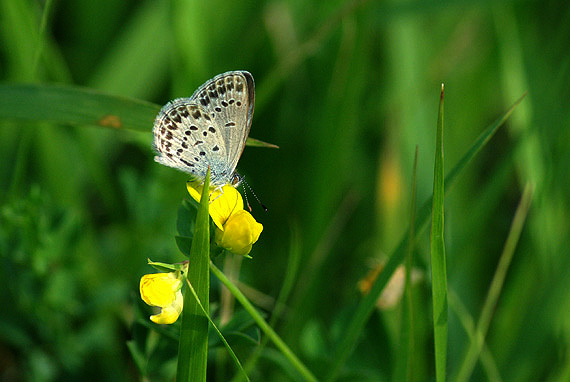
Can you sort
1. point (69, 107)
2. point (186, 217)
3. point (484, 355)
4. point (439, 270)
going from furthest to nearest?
point (484, 355)
point (69, 107)
point (186, 217)
point (439, 270)

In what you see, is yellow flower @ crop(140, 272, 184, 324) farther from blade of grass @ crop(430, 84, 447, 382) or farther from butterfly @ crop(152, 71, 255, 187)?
blade of grass @ crop(430, 84, 447, 382)

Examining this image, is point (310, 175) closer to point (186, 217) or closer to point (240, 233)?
point (186, 217)

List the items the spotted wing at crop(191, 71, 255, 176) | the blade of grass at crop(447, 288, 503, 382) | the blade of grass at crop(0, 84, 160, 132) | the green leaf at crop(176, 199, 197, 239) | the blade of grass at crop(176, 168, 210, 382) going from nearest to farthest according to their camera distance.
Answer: the blade of grass at crop(176, 168, 210, 382) < the green leaf at crop(176, 199, 197, 239) < the spotted wing at crop(191, 71, 255, 176) < the blade of grass at crop(0, 84, 160, 132) < the blade of grass at crop(447, 288, 503, 382)

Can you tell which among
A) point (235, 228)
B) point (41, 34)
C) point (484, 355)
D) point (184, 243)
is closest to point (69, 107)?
point (41, 34)

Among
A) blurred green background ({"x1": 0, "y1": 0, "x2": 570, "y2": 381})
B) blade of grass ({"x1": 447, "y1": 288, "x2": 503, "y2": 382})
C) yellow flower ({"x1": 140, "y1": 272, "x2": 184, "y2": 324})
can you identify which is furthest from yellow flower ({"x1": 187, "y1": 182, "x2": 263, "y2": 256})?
blade of grass ({"x1": 447, "y1": 288, "x2": 503, "y2": 382})

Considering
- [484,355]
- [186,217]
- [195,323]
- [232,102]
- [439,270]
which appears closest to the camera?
[195,323]
